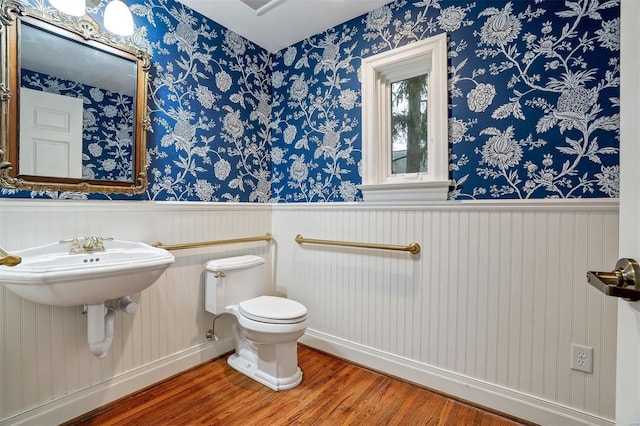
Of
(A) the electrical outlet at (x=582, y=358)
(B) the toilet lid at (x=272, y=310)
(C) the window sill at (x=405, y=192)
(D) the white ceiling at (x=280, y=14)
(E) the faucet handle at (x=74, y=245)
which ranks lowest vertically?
(A) the electrical outlet at (x=582, y=358)

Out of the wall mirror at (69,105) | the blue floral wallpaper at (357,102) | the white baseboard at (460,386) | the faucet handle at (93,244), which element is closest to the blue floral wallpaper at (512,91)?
the blue floral wallpaper at (357,102)

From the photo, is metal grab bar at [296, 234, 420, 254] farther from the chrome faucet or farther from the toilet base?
the chrome faucet

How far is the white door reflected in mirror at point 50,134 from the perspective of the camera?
1.38m

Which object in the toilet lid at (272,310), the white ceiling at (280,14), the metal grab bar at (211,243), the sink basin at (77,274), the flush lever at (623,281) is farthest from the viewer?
the white ceiling at (280,14)

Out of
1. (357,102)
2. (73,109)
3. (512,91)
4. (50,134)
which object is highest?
(357,102)

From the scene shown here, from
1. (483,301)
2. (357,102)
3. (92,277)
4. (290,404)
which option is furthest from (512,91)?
(92,277)

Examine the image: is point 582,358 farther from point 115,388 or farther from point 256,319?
point 115,388

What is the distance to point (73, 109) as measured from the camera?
152 cm

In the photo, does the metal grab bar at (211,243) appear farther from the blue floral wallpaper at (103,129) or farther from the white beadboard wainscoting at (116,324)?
the blue floral wallpaper at (103,129)

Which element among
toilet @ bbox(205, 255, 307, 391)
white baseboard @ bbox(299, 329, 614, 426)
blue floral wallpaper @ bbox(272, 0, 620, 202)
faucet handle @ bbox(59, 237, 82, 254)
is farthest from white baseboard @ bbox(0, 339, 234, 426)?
blue floral wallpaper @ bbox(272, 0, 620, 202)

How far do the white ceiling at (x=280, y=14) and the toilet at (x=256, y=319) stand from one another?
5.31 ft

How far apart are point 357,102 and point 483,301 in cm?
142

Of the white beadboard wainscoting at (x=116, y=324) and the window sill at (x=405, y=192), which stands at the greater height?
the window sill at (x=405, y=192)

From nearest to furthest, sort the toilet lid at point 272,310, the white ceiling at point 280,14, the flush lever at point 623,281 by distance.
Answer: the flush lever at point 623,281, the toilet lid at point 272,310, the white ceiling at point 280,14
